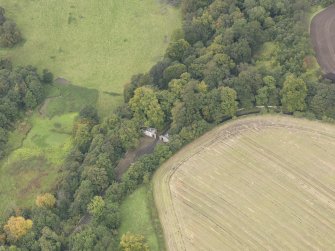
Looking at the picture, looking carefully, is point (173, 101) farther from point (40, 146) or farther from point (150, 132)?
point (40, 146)

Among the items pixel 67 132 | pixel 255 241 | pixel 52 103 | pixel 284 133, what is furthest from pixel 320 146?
pixel 52 103

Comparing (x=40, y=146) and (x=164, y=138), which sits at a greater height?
(x=164, y=138)

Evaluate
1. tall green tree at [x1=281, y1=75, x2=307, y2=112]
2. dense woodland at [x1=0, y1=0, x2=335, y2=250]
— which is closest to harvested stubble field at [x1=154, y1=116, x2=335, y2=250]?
tall green tree at [x1=281, y1=75, x2=307, y2=112]

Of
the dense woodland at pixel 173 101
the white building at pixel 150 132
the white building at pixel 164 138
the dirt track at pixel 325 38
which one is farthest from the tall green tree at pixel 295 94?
the white building at pixel 150 132

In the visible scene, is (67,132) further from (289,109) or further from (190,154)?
(289,109)

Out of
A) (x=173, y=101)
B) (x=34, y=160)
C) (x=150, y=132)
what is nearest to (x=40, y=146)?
(x=34, y=160)
